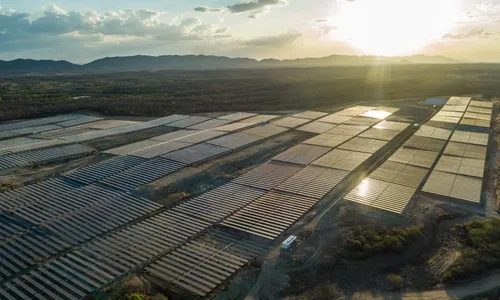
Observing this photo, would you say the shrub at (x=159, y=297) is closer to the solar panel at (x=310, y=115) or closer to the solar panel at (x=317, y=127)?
the solar panel at (x=317, y=127)

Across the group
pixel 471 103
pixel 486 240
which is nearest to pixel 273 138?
pixel 486 240

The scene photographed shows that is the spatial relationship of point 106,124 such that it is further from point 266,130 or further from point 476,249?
point 476,249

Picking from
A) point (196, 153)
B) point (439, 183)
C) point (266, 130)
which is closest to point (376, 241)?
point (439, 183)

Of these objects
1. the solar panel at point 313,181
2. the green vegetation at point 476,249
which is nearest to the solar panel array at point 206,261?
the solar panel at point 313,181

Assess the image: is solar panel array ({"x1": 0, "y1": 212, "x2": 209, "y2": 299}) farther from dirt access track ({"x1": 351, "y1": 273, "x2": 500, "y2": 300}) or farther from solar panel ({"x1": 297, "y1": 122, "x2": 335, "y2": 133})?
solar panel ({"x1": 297, "y1": 122, "x2": 335, "y2": 133})

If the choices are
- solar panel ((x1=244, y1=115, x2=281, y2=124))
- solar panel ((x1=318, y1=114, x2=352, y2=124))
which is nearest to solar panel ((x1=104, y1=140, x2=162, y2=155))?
solar panel ((x1=244, y1=115, x2=281, y2=124))

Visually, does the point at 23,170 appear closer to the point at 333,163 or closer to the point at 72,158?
the point at 72,158
